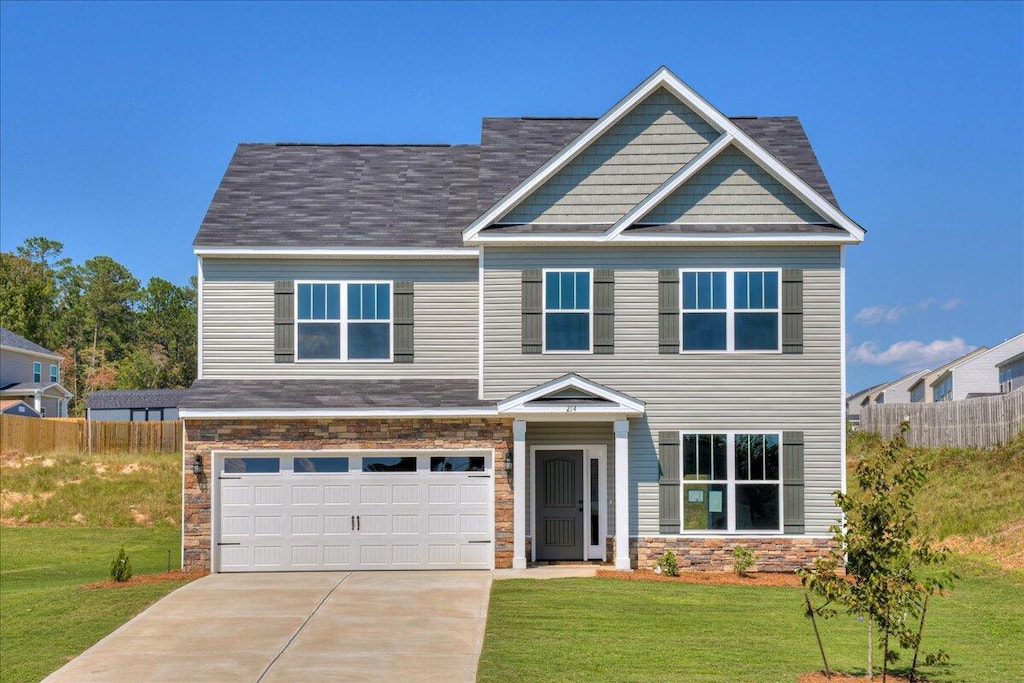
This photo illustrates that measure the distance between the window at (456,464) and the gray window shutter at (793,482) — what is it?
5464 mm

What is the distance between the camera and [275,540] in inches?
794

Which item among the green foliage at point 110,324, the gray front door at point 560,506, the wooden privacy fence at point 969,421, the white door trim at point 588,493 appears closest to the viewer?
the white door trim at point 588,493

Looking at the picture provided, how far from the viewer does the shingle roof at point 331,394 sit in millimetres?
19922

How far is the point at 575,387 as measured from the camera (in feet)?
65.4

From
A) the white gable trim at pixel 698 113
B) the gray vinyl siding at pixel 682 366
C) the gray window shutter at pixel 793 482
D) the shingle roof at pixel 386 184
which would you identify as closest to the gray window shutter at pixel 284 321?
the shingle roof at pixel 386 184

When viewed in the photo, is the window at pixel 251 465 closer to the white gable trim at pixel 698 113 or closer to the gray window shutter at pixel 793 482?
the white gable trim at pixel 698 113

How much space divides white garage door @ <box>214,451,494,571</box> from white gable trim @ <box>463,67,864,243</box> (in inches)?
179

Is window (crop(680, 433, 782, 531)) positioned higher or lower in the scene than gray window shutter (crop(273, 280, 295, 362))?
lower

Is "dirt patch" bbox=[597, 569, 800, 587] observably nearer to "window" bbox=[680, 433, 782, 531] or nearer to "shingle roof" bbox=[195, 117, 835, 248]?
"window" bbox=[680, 433, 782, 531]

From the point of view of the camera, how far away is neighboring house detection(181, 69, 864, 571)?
65.7 feet

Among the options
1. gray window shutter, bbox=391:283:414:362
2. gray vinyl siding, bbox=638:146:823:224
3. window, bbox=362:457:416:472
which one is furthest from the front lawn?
gray vinyl siding, bbox=638:146:823:224

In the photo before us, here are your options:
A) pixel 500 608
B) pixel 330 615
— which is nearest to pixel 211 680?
pixel 330 615

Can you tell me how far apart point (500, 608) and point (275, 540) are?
5853mm

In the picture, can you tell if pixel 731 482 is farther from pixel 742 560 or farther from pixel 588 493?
pixel 588 493
